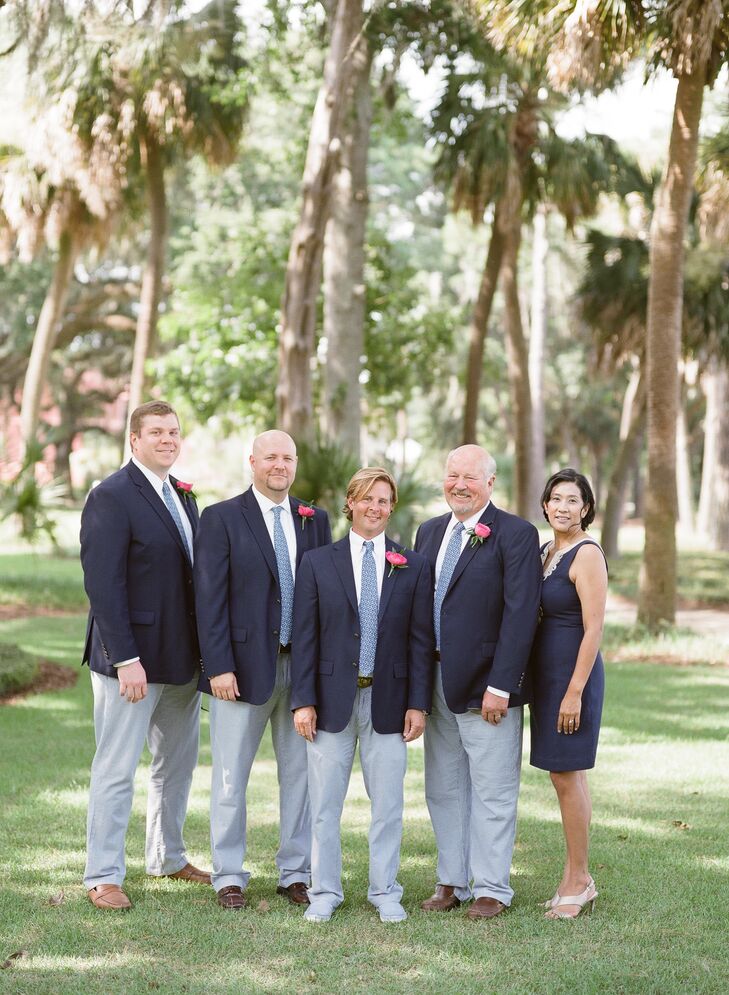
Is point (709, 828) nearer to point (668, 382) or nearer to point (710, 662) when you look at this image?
point (710, 662)

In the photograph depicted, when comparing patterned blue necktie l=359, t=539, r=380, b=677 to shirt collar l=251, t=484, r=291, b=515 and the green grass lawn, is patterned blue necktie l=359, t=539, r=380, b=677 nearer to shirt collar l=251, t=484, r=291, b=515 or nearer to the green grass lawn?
shirt collar l=251, t=484, r=291, b=515

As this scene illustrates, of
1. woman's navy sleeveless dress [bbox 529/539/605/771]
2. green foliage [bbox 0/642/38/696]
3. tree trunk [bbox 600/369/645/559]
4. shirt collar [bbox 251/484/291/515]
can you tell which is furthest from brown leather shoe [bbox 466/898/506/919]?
tree trunk [bbox 600/369/645/559]

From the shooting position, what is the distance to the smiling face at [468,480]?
16.5 ft

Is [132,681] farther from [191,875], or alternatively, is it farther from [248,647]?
[191,875]

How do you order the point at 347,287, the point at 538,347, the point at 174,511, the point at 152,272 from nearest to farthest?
the point at 174,511 < the point at 347,287 < the point at 152,272 < the point at 538,347

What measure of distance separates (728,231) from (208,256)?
46.3 feet

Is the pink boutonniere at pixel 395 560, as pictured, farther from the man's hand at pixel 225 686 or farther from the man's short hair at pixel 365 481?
the man's hand at pixel 225 686

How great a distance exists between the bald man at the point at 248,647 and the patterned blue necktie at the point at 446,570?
66 cm

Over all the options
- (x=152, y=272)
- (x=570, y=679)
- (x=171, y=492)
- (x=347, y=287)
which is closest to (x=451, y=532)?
(x=570, y=679)

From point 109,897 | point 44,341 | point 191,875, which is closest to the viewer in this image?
point 109,897

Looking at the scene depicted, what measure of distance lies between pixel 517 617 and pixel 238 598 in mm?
1241

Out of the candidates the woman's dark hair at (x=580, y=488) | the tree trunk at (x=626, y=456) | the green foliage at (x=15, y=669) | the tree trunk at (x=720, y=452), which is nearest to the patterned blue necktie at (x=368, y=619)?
the woman's dark hair at (x=580, y=488)

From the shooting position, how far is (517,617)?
4898 millimetres

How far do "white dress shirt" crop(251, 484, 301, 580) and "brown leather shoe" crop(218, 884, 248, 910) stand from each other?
55.7 inches
